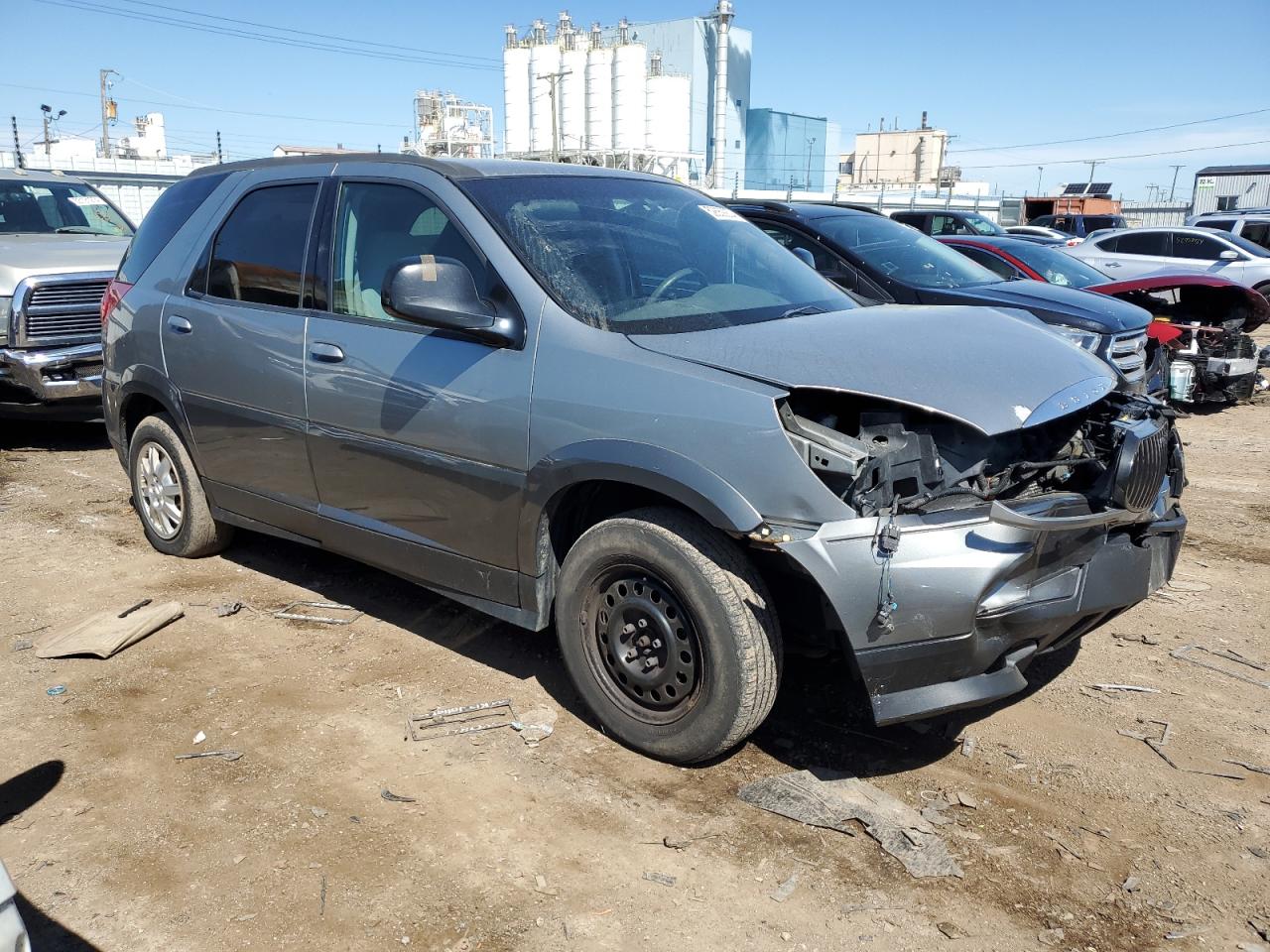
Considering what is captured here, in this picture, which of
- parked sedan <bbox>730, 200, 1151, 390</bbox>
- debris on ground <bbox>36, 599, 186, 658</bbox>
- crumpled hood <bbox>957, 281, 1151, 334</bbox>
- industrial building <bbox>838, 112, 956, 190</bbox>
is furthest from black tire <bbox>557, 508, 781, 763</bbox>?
industrial building <bbox>838, 112, 956, 190</bbox>

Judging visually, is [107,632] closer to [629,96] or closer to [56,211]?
[56,211]

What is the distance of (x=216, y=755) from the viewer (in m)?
3.59

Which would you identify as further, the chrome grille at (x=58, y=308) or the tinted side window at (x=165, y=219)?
the chrome grille at (x=58, y=308)

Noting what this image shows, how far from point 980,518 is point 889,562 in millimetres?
300

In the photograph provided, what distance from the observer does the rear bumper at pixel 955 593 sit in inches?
114

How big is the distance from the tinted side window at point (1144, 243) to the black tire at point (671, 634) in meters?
17.5

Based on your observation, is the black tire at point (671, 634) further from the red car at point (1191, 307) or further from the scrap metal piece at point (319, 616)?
the red car at point (1191, 307)

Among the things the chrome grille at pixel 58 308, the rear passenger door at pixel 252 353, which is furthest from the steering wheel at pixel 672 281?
the chrome grille at pixel 58 308

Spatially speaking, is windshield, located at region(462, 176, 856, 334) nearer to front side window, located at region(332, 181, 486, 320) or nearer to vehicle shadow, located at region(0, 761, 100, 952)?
front side window, located at region(332, 181, 486, 320)

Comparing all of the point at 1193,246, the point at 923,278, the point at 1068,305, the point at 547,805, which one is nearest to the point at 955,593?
the point at 547,805

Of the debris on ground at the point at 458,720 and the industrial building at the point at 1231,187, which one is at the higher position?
the industrial building at the point at 1231,187

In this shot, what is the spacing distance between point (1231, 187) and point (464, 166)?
35.4 m

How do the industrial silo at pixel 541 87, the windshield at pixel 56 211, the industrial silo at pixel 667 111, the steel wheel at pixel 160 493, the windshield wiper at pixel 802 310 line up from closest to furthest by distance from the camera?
the windshield wiper at pixel 802 310 → the steel wheel at pixel 160 493 → the windshield at pixel 56 211 → the industrial silo at pixel 667 111 → the industrial silo at pixel 541 87

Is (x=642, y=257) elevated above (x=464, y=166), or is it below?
below
